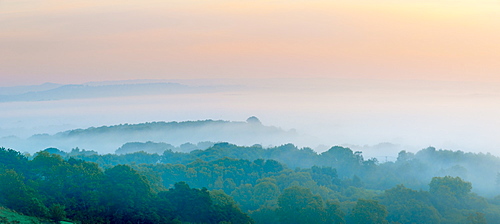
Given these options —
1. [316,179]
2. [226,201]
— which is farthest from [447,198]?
[226,201]

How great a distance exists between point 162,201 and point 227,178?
93.9 feet

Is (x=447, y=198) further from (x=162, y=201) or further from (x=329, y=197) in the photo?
(x=162, y=201)

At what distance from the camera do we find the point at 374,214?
6356 centimetres

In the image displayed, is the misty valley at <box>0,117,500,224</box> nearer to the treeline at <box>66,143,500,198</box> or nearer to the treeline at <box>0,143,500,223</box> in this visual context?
the treeline at <box>0,143,500,223</box>

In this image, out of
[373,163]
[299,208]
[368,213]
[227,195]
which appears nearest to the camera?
[368,213]

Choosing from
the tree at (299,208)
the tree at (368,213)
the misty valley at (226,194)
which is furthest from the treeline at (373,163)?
the tree at (299,208)

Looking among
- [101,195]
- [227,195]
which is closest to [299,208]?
[227,195]

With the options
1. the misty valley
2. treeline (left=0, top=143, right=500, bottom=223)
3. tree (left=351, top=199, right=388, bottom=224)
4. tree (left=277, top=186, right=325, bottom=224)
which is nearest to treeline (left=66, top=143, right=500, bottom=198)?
the misty valley

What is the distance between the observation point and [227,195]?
221 ft

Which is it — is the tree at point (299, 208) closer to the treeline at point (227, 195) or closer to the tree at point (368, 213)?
the treeline at point (227, 195)

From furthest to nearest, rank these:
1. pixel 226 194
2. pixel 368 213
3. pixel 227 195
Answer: pixel 226 194, pixel 227 195, pixel 368 213

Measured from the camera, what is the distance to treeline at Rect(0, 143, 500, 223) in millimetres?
53375

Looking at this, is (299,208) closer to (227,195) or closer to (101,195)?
(227,195)

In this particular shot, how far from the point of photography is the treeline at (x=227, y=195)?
2101 inches
